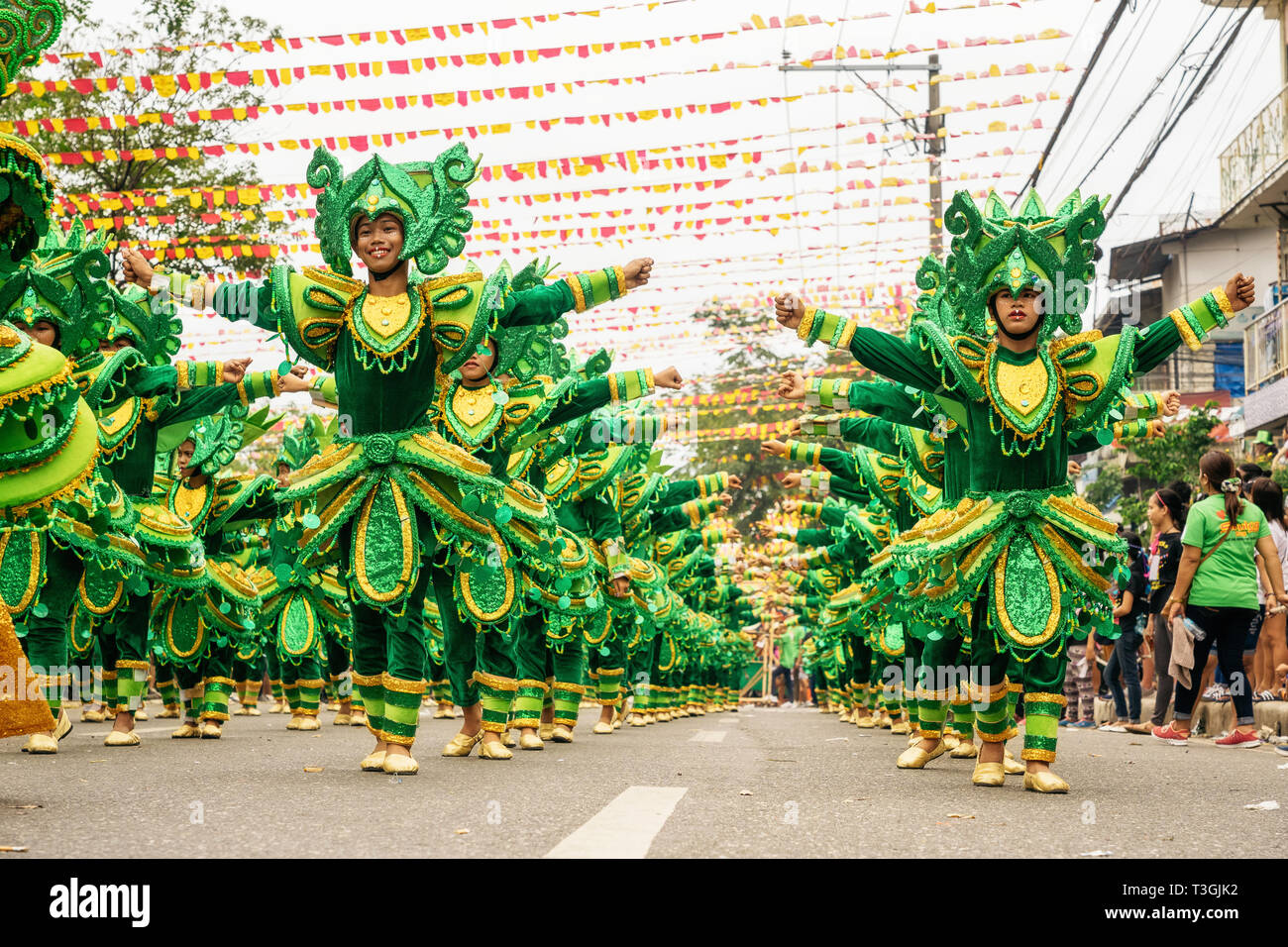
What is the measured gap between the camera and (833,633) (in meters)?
15.1

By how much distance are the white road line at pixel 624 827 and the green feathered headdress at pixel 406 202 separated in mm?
2577

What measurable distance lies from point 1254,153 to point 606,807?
23560 millimetres

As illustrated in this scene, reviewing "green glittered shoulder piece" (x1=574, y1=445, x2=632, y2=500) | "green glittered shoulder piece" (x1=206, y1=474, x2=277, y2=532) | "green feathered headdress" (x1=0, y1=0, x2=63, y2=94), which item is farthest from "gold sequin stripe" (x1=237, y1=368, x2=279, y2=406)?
"green glittered shoulder piece" (x1=574, y1=445, x2=632, y2=500)

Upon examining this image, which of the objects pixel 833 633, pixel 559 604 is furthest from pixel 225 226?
pixel 559 604

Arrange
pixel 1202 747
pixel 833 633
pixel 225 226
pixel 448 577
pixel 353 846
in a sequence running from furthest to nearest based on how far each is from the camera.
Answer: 1. pixel 225 226
2. pixel 833 633
3. pixel 1202 747
4. pixel 448 577
5. pixel 353 846

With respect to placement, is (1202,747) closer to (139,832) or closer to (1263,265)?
(139,832)

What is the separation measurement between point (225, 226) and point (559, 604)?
12743 mm

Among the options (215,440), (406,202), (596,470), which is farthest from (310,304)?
(596,470)

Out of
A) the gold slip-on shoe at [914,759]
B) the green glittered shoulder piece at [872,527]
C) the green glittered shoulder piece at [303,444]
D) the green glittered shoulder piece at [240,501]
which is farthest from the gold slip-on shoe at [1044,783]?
the green glittered shoulder piece at [303,444]

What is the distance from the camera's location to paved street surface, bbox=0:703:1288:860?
162 inches

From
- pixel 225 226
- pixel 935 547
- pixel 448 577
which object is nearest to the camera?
pixel 935 547

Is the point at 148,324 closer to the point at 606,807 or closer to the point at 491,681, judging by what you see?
the point at 491,681

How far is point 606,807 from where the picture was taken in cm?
519

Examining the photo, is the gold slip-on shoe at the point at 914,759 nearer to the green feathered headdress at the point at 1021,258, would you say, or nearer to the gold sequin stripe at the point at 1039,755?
the gold sequin stripe at the point at 1039,755
